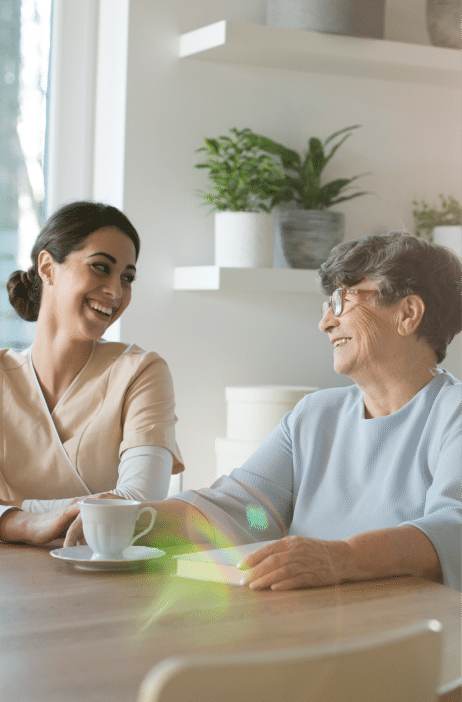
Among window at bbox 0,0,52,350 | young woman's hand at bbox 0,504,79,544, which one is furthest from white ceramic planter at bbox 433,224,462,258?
young woman's hand at bbox 0,504,79,544

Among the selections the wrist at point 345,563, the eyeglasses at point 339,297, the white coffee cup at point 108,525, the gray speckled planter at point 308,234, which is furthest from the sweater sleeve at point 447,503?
the gray speckled planter at point 308,234

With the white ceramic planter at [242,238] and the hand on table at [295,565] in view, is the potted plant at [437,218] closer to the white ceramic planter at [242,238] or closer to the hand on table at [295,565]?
the white ceramic planter at [242,238]

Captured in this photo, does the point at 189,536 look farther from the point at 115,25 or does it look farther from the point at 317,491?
the point at 115,25

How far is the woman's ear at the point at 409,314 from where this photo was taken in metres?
1.22

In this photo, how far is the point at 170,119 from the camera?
2.34 metres

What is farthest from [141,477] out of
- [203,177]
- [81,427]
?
[203,177]

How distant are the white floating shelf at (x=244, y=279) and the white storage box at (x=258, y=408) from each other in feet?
0.97

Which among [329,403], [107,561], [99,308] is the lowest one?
[107,561]

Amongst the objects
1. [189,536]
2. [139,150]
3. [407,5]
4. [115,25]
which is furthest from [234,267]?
[189,536]

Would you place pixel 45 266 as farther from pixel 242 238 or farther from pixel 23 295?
pixel 242 238

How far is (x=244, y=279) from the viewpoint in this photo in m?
2.28

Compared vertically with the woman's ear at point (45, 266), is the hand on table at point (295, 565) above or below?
below

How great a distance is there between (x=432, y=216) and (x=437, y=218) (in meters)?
0.02

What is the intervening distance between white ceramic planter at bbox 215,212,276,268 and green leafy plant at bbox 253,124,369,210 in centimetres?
13
